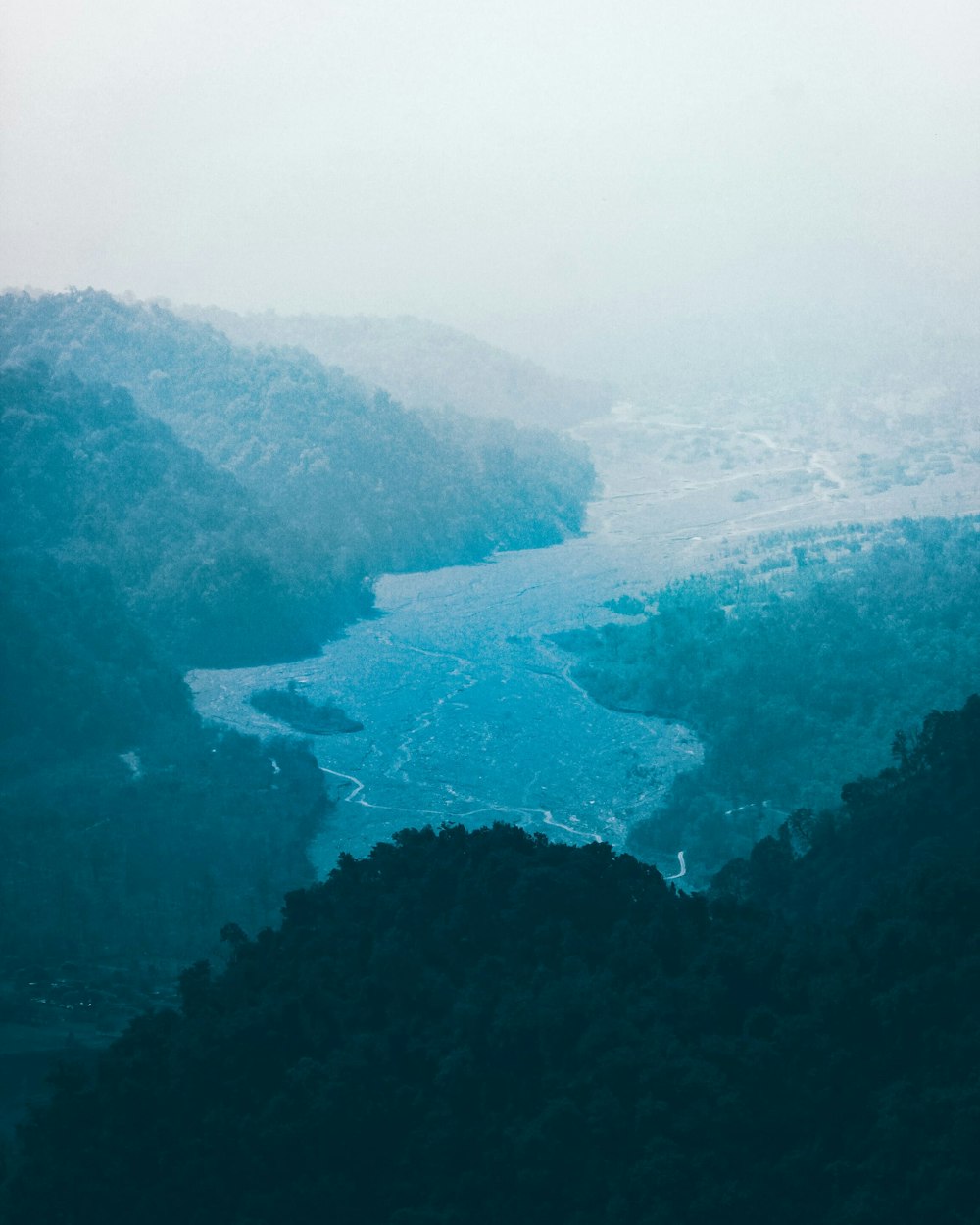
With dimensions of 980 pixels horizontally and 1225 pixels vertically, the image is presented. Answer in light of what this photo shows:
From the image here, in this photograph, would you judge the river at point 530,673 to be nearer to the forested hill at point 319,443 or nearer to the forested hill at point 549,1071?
the forested hill at point 319,443

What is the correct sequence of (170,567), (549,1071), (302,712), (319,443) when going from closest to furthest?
(549,1071) → (302,712) → (170,567) → (319,443)

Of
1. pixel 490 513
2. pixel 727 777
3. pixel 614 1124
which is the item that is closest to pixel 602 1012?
pixel 614 1124

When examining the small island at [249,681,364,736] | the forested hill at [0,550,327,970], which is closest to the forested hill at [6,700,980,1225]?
the forested hill at [0,550,327,970]

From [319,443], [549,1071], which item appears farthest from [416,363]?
[549,1071]

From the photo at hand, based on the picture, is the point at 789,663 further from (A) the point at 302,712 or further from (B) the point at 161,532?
(B) the point at 161,532

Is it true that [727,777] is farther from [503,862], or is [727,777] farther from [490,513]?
[490,513]

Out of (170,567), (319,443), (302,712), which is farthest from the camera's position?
(319,443)
